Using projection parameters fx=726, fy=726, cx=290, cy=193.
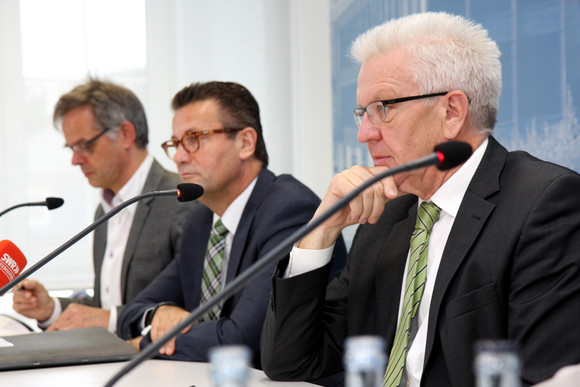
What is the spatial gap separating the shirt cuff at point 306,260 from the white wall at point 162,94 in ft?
7.85

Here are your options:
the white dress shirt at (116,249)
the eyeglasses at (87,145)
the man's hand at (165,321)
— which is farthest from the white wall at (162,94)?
the man's hand at (165,321)

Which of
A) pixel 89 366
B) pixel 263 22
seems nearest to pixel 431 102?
pixel 89 366

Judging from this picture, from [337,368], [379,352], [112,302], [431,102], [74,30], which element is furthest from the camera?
[74,30]

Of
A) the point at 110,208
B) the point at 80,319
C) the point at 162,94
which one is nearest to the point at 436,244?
the point at 80,319

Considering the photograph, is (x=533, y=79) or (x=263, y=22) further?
(x=263, y=22)

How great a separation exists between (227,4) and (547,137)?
2674 millimetres

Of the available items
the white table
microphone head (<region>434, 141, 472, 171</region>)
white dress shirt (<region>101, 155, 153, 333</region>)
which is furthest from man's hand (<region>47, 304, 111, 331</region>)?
microphone head (<region>434, 141, 472, 171</region>)

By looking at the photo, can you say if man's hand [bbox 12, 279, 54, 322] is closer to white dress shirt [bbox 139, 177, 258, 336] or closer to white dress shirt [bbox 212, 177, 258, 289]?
white dress shirt [bbox 139, 177, 258, 336]

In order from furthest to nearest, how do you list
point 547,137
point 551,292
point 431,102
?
point 547,137, point 431,102, point 551,292

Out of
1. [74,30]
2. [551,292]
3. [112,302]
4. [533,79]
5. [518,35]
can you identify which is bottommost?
[112,302]

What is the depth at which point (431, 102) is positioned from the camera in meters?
1.64

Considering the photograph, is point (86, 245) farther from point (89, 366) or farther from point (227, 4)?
point (89, 366)

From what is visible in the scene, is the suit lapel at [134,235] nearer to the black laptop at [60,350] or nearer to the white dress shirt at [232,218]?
the white dress shirt at [232,218]

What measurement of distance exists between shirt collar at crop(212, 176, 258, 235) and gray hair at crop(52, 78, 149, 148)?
41.5 inches
